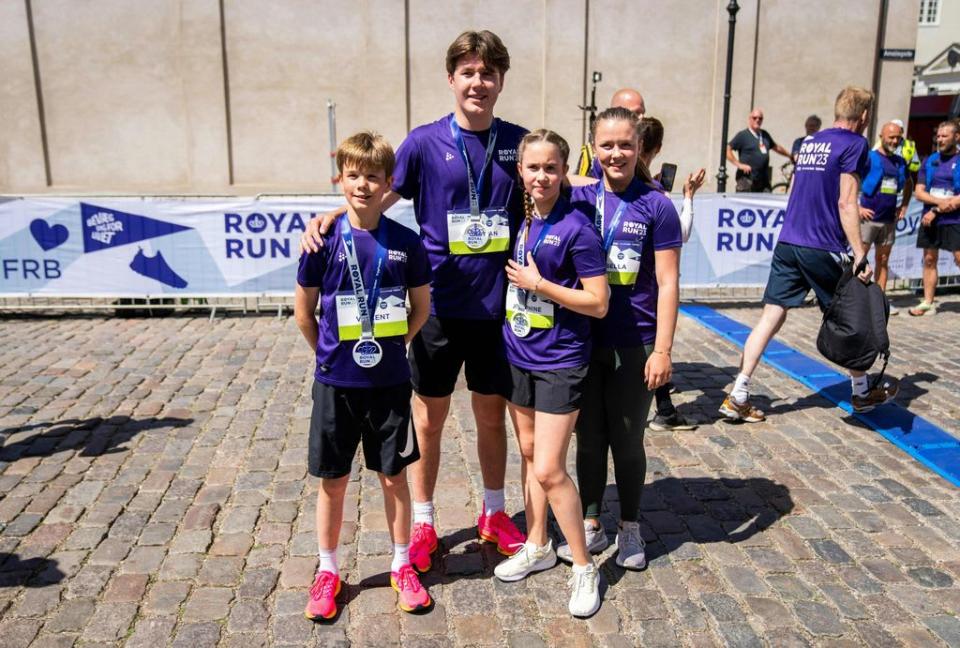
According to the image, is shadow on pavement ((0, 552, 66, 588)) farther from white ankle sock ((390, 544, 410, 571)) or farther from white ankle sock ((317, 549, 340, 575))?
white ankle sock ((390, 544, 410, 571))

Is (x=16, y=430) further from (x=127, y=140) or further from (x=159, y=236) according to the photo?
(x=127, y=140)

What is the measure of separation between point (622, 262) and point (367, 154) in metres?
1.19

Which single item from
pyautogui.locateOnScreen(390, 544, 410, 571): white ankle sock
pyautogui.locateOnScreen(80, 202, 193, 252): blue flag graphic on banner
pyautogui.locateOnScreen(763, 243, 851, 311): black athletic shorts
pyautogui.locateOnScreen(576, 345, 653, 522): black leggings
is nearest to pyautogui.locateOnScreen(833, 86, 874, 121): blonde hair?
pyautogui.locateOnScreen(763, 243, 851, 311): black athletic shorts

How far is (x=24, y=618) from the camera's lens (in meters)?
3.35

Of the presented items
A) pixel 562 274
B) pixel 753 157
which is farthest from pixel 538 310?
pixel 753 157

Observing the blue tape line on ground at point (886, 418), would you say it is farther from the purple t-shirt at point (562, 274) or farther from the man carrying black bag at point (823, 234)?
the purple t-shirt at point (562, 274)

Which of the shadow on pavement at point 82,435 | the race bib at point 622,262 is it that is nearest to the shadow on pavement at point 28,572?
the shadow on pavement at point 82,435

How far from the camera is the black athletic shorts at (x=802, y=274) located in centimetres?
552

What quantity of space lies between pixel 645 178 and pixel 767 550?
1887mm

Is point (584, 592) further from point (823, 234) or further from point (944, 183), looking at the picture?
point (944, 183)

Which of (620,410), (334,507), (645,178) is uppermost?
(645,178)

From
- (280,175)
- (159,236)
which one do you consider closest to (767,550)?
(159,236)

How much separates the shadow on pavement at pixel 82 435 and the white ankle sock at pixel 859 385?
187 inches

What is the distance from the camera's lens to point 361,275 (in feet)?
10.6
